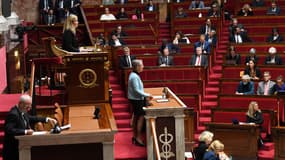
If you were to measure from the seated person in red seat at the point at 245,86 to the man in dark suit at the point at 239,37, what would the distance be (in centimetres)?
259

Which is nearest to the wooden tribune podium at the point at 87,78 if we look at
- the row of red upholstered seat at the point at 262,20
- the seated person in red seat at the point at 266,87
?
the seated person in red seat at the point at 266,87

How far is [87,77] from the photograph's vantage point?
6754 millimetres

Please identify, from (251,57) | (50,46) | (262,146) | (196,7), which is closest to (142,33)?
(196,7)

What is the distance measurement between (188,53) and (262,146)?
3000 mm

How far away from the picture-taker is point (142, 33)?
13352 mm

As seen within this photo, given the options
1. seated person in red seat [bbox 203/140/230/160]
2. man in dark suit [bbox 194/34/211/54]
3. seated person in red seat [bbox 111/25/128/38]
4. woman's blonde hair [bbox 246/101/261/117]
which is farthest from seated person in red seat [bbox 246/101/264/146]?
seated person in red seat [bbox 111/25/128/38]

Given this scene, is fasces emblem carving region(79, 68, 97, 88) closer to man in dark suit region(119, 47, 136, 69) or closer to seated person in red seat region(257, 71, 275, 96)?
seated person in red seat region(257, 71, 275, 96)

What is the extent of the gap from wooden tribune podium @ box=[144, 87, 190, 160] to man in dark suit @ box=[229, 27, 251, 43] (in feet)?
21.0

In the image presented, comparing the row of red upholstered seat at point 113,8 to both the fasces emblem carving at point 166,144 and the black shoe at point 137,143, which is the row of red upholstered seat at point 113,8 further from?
the fasces emblem carving at point 166,144

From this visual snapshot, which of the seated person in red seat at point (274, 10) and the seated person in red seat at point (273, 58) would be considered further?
the seated person in red seat at point (274, 10)

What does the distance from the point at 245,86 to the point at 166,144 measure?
3.96m

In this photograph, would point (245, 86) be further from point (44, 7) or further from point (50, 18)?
point (44, 7)

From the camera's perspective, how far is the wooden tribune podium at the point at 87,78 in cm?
670

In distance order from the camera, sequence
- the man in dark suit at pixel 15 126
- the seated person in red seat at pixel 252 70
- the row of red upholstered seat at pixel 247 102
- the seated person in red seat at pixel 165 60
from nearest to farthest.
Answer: the man in dark suit at pixel 15 126 < the row of red upholstered seat at pixel 247 102 < the seated person in red seat at pixel 252 70 < the seated person in red seat at pixel 165 60
